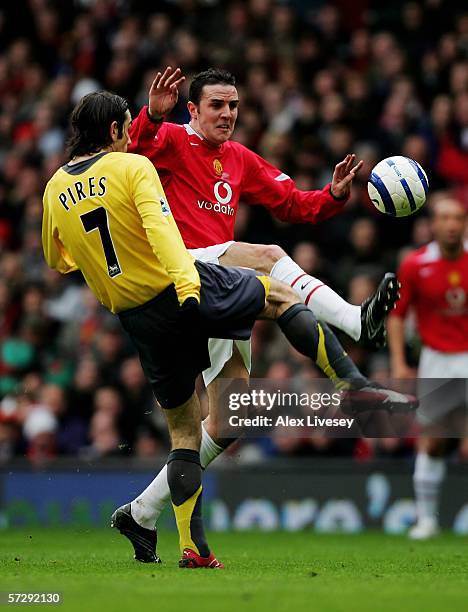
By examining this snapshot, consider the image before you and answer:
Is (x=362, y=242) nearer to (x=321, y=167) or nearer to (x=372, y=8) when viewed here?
(x=321, y=167)

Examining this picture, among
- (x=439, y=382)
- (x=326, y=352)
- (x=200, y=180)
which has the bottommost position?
(x=439, y=382)

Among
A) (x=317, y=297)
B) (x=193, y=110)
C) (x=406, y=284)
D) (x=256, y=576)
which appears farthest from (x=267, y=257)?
(x=406, y=284)

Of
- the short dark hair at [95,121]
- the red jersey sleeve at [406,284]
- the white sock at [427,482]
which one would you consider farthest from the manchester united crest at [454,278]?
the short dark hair at [95,121]

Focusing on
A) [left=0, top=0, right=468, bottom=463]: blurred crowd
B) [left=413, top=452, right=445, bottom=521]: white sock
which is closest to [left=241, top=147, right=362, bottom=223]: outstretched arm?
[left=413, top=452, right=445, bottom=521]: white sock

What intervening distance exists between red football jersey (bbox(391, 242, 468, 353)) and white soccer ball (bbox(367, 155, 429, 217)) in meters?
3.04

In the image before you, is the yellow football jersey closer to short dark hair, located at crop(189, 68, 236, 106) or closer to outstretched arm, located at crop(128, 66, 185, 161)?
outstretched arm, located at crop(128, 66, 185, 161)

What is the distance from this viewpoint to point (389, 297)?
7254 millimetres

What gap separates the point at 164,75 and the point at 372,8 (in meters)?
9.11

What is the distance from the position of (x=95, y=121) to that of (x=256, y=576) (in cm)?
256

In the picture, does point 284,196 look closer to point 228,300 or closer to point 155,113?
point 155,113

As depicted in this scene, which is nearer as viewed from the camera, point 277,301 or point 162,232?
point 162,232

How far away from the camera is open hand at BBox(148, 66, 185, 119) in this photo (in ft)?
24.8

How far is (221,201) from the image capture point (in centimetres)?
817

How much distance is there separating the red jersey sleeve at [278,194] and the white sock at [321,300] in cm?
59
